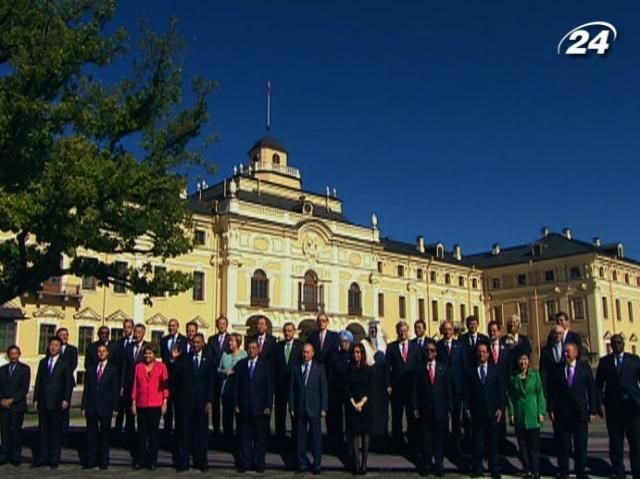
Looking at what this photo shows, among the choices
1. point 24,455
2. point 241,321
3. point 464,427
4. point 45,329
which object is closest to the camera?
point 464,427

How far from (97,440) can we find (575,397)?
7.17 m

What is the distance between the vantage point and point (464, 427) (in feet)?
34.0

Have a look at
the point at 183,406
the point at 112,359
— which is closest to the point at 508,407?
the point at 183,406

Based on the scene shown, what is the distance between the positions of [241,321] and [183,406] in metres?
32.4

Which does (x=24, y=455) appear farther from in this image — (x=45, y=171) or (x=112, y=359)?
(x=45, y=171)

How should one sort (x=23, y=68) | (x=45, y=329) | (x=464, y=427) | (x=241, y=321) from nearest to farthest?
(x=464, y=427) → (x=23, y=68) → (x=45, y=329) → (x=241, y=321)

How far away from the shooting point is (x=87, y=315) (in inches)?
1432

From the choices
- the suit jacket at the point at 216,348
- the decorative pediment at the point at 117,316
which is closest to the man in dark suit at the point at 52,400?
A: the suit jacket at the point at 216,348

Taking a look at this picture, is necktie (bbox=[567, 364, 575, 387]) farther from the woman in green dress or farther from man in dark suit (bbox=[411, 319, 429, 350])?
man in dark suit (bbox=[411, 319, 429, 350])

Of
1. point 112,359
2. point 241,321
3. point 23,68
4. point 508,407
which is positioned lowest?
point 508,407

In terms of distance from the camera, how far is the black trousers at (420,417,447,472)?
941cm

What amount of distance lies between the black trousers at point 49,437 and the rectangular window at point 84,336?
26779 mm

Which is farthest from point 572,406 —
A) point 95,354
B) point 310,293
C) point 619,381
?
point 310,293

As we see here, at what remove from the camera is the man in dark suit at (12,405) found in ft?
34.0
